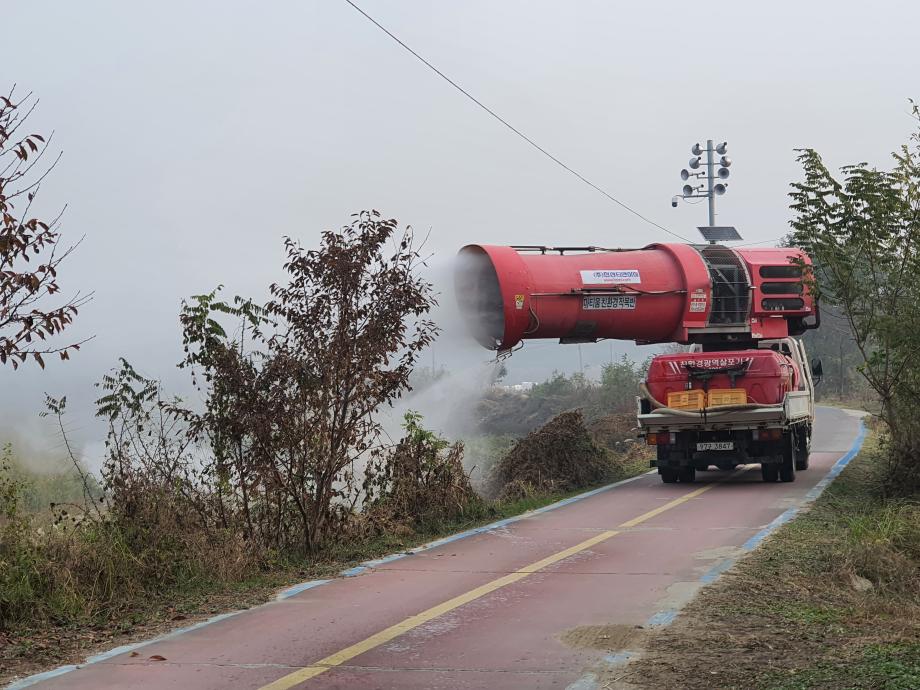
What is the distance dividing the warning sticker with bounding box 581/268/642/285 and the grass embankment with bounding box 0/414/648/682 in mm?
6806

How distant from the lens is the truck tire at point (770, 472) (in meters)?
17.5

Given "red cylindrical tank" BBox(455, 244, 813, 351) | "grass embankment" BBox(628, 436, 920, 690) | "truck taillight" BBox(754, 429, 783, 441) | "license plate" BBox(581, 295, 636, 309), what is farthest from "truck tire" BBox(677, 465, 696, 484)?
"grass embankment" BBox(628, 436, 920, 690)

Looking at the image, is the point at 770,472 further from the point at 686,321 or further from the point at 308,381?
the point at 308,381

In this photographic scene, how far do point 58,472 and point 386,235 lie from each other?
6.75 m

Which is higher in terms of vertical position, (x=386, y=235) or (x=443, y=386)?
(x=386, y=235)

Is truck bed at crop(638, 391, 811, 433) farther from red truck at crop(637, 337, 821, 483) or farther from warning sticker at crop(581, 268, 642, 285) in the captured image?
warning sticker at crop(581, 268, 642, 285)

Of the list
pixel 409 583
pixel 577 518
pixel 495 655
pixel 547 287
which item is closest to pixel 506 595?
pixel 409 583

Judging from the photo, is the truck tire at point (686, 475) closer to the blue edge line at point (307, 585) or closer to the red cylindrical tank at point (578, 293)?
the blue edge line at point (307, 585)

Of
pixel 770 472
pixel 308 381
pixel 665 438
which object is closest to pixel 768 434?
pixel 770 472

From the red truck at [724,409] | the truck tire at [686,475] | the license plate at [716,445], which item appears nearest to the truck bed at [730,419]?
the red truck at [724,409]

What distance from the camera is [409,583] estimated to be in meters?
9.59

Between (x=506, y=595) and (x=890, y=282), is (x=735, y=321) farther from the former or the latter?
(x=506, y=595)

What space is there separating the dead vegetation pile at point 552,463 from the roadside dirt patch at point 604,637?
10.1 meters

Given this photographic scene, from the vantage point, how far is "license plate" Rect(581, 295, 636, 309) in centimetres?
1594
